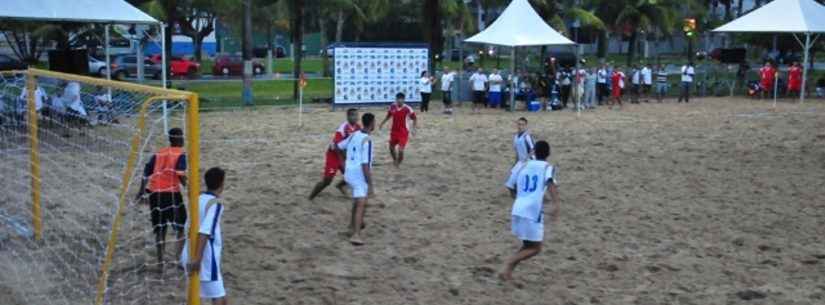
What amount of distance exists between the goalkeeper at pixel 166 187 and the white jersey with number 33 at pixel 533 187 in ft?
9.89

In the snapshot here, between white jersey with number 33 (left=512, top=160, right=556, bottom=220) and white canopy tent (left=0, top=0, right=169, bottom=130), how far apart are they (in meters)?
9.65

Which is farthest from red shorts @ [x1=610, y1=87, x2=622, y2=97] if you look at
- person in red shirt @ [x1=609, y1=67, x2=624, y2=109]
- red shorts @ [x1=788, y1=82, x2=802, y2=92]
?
red shorts @ [x1=788, y1=82, x2=802, y2=92]

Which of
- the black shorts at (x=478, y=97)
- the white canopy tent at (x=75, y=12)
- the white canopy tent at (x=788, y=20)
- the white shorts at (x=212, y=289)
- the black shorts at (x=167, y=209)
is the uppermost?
the white canopy tent at (x=788, y=20)

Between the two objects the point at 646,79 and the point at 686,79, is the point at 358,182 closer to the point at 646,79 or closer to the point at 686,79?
the point at 646,79

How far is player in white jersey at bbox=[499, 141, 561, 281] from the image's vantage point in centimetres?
780

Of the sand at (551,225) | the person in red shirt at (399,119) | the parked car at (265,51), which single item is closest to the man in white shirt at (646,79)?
the sand at (551,225)

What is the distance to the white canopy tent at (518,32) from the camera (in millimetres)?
24812

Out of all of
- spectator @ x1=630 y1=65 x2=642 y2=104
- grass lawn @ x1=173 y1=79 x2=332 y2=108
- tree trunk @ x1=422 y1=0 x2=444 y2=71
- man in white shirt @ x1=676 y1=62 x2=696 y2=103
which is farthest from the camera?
tree trunk @ x1=422 y1=0 x2=444 y2=71

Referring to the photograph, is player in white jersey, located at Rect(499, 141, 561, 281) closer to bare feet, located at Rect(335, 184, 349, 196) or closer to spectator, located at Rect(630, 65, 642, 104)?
bare feet, located at Rect(335, 184, 349, 196)

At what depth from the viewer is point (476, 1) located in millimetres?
49250

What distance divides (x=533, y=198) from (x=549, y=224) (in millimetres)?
2926

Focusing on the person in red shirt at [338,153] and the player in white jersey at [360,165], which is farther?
the person in red shirt at [338,153]

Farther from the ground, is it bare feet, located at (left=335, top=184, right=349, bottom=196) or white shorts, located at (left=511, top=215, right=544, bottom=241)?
white shorts, located at (left=511, top=215, right=544, bottom=241)

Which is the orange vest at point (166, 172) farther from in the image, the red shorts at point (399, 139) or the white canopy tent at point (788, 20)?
the white canopy tent at point (788, 20)
